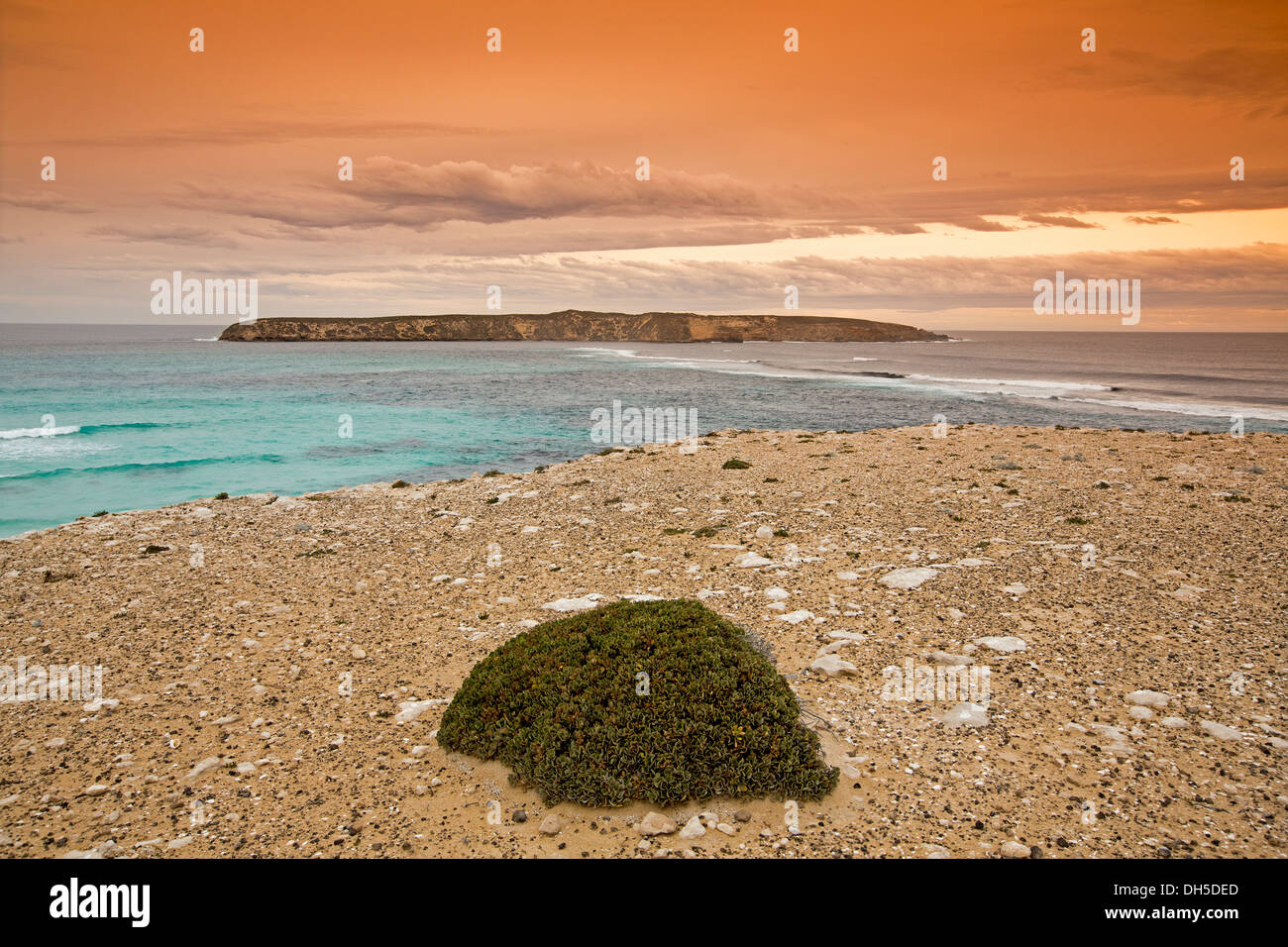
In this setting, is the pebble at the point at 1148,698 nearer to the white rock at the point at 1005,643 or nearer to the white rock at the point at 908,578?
the white rock at the point at 1005,643

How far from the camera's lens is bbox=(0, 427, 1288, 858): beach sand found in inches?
236

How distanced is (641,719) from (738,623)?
3.71m

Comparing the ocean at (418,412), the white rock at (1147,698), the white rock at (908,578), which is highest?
the ocean at (418,412)

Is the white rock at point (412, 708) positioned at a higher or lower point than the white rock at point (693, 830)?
higher

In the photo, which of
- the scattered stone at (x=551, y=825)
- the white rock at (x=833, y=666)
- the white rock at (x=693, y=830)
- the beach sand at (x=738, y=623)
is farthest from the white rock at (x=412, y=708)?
the white rock at (x=833, y=666)

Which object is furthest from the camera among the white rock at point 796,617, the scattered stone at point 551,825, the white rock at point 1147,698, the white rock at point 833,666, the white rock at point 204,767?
the white rock at point 796,617

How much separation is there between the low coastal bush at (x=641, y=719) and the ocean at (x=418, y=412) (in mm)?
22353

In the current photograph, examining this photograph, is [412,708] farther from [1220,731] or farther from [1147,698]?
[1220,731]

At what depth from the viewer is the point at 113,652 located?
1005 centimetres

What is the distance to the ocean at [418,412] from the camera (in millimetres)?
29578

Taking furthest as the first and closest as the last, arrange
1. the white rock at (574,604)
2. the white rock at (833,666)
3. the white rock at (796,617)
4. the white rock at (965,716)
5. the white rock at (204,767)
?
the white rock at (574,604) < the white rock at (796,617) < the white rock at (833,666) < the white rock at (965,716) < the white rock at (204,767)

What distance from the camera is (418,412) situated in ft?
164
